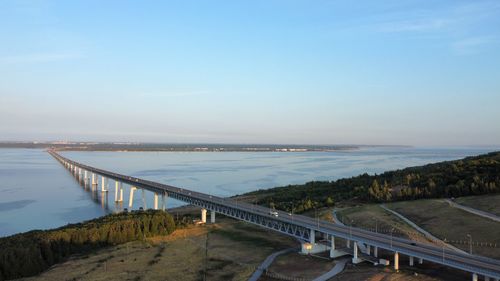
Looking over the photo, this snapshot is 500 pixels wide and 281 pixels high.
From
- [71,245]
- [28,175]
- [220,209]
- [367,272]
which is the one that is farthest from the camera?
[28,175]

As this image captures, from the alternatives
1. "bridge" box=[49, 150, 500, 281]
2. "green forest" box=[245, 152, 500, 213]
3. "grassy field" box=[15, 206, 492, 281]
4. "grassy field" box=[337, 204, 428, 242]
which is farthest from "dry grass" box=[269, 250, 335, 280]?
"green forest" box=[245, 152, 500, 213]

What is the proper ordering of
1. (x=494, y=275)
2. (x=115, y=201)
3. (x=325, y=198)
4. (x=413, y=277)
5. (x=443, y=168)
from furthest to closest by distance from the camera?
1. (x=115, y=201)
2. (x=443, y=168)
3. (x=325, y=198)
4. (x=413, y=277)
5. (x=494, y=275)

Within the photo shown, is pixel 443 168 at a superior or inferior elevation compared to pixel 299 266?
superior

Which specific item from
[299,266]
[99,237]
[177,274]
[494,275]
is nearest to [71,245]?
[99,237]

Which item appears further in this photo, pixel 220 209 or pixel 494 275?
pixel 220 209

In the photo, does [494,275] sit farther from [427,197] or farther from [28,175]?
[28,175]

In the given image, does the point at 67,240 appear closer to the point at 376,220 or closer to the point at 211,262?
the point at 211,262

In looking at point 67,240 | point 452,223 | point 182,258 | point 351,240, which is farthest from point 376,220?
point 67,240

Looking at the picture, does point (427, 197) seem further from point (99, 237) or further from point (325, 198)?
point (99, 237)
